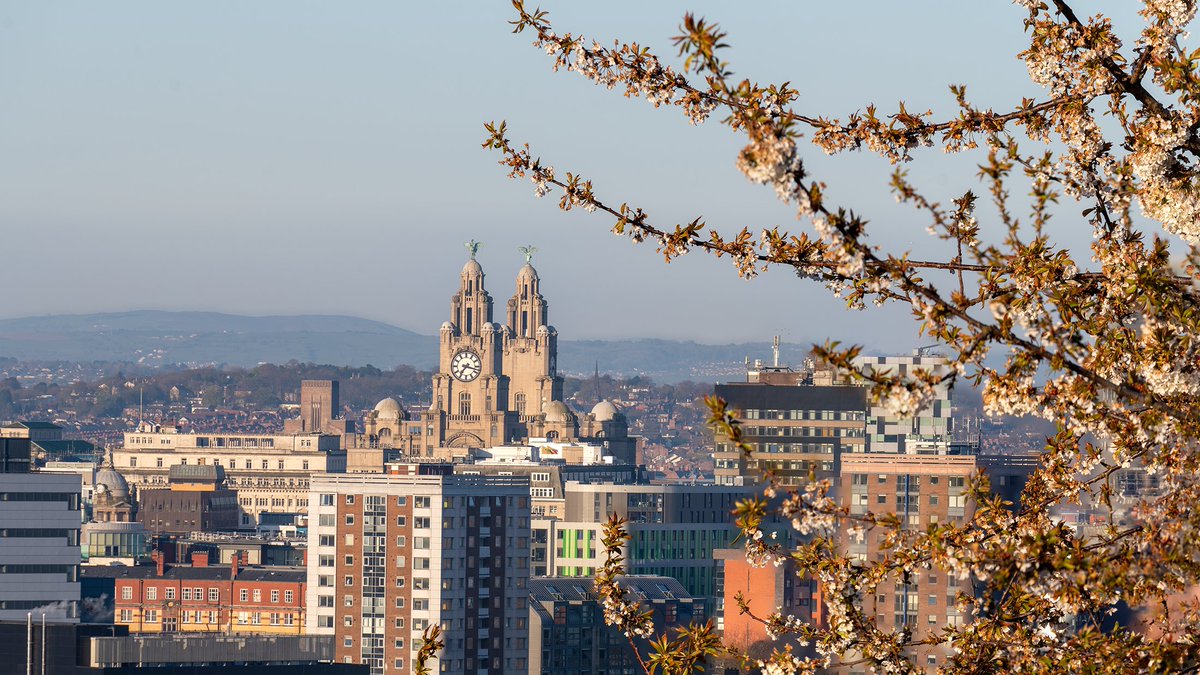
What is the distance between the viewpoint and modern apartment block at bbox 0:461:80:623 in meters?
111

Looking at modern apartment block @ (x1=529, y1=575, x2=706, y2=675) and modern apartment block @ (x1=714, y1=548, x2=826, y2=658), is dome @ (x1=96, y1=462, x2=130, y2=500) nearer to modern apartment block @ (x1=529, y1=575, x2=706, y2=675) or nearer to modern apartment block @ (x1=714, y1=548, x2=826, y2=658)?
modern apartment block @ (x1=529, y1=575, x2=706, y2=675)

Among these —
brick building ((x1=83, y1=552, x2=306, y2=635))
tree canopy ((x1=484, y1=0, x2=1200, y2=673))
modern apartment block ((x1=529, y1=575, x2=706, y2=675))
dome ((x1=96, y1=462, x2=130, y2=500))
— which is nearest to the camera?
tree canopy ((x1=484, y1=0, x2=1200, y2=673))

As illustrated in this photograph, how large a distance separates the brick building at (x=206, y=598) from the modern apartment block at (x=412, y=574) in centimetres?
2346

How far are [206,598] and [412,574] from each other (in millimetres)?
33778

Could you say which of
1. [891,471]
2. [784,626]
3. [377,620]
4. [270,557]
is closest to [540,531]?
[270,557]

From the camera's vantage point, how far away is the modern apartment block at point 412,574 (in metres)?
107

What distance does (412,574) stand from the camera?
353 feet

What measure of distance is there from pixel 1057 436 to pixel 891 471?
82641 millimetres

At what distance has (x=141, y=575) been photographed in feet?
467

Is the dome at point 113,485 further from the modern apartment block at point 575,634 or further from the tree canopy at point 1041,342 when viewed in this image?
the tree canopy at point 1041,342

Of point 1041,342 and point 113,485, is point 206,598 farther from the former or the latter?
point 1041,342

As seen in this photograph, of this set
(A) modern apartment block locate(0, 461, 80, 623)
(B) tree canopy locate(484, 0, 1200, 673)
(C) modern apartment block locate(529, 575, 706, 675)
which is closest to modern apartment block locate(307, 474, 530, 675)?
(C) modern apartment block locate(529, 575, 706, 675)

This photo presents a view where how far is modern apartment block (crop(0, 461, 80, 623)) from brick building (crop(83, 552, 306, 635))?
66.4ft

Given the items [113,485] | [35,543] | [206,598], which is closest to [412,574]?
[35,543]
